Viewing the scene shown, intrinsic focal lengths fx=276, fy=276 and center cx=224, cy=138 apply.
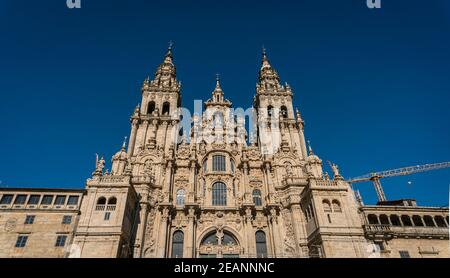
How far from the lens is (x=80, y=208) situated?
29.4 m

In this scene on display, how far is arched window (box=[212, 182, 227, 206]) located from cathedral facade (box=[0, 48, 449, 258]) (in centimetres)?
14

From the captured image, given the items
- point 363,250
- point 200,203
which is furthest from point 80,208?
point 363,250

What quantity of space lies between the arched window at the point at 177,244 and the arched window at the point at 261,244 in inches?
361

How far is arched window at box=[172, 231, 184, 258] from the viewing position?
32656mm

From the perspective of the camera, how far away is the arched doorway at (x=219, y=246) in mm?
32894

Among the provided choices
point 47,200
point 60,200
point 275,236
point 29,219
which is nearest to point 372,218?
point 275,236

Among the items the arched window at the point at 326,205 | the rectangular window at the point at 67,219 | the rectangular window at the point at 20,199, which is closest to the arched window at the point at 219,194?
the arched window at the point at 326,205

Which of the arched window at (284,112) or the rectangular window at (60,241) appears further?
the arched window at (284,112)

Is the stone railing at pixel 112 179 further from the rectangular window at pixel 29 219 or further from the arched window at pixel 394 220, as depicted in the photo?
the arched window at pixel 394 220

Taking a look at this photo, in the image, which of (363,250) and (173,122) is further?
(173,122)

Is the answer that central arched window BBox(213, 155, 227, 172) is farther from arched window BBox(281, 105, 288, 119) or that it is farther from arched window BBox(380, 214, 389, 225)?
arched window BBox(380, 214, 389, 225)

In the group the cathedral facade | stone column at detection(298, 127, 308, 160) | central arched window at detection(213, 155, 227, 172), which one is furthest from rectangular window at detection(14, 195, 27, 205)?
stone column at detection(298, 127, 308, 160)
